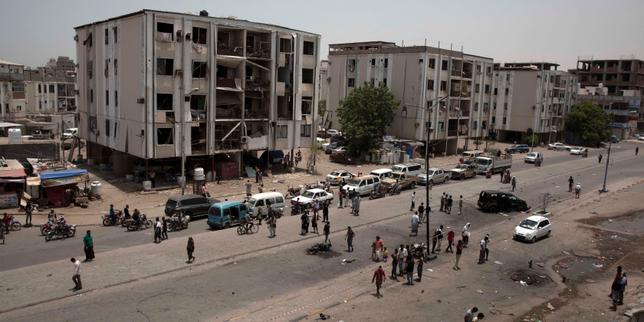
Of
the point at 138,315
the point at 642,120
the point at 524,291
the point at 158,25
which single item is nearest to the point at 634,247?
the point at 524,291

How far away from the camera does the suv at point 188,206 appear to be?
1251 inches

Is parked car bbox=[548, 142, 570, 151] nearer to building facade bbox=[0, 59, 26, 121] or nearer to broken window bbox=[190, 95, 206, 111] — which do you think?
broken window bbox=[190, 95, 206, 111]

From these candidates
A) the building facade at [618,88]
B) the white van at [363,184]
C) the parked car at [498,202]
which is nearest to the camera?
the parked car at [498,202]

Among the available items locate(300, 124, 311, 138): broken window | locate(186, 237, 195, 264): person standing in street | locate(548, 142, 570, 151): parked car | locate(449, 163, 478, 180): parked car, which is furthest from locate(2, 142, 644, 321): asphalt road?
locate(548, 142, 570, 151): parked car

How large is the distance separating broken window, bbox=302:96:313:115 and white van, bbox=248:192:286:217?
18824 millimetres

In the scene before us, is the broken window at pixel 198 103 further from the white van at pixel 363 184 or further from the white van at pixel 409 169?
the white van at pixel 409 169

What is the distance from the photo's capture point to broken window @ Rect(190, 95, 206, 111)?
4353cm

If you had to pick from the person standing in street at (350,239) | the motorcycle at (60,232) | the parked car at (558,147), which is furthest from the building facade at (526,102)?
the motorcycle at (60,232)

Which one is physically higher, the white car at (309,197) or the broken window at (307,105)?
the broken window at (307,105)

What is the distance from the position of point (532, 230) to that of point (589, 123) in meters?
72.4

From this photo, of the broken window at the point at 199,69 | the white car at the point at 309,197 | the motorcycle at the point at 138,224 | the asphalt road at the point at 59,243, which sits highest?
the broken window at the point at 199,69

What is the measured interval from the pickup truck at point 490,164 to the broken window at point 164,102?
32196 mm

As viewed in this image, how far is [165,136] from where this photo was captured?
4175cm

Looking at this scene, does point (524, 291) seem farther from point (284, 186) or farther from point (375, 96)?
point (375, 96)
